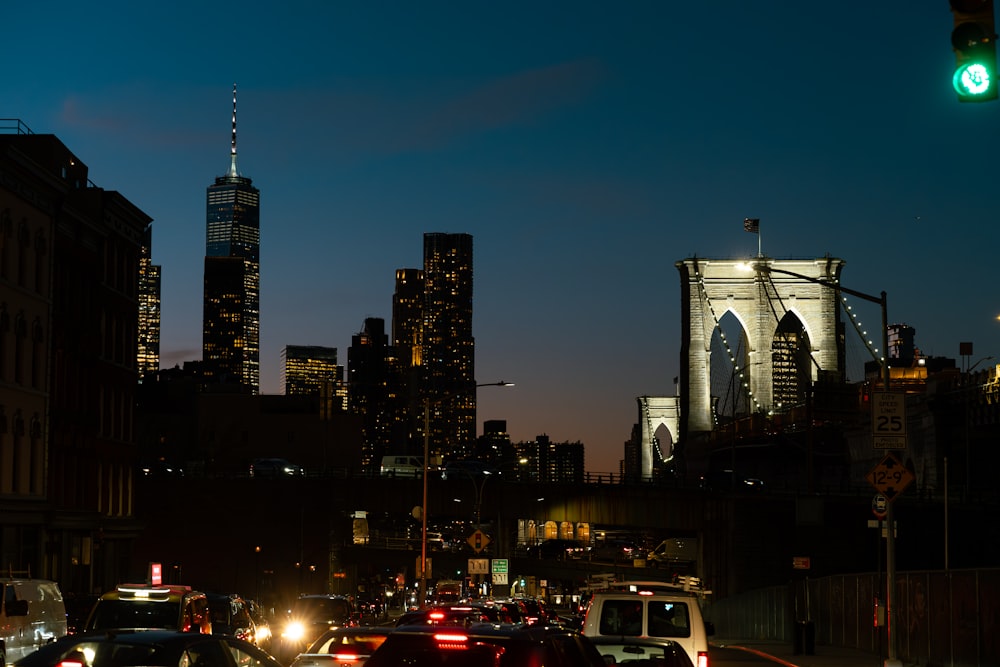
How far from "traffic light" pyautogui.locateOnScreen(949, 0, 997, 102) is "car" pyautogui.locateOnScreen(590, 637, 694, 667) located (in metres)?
7.86

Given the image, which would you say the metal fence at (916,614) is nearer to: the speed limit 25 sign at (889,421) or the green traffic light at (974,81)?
the speed limit 25 sign at (889,421)

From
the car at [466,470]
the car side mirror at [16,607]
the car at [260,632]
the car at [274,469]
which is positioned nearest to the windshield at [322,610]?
the car at [260,632]

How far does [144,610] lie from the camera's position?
876 inches

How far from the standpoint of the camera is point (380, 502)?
330 feet

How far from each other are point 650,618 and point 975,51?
38.4 feet

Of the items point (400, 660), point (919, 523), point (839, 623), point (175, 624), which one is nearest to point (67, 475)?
point (839, 623)

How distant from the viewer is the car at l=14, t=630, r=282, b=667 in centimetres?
1362

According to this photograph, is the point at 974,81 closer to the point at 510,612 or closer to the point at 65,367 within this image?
the point at 510,612

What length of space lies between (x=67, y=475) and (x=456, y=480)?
164ft

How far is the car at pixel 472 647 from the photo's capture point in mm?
10453

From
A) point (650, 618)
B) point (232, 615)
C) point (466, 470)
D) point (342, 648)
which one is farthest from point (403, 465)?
point (342, 648)

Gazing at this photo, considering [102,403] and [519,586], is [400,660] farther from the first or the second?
[519,586]

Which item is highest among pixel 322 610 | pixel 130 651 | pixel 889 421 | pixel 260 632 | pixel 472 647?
pixel 889 421

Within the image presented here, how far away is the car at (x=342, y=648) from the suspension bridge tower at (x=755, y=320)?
13106cm
